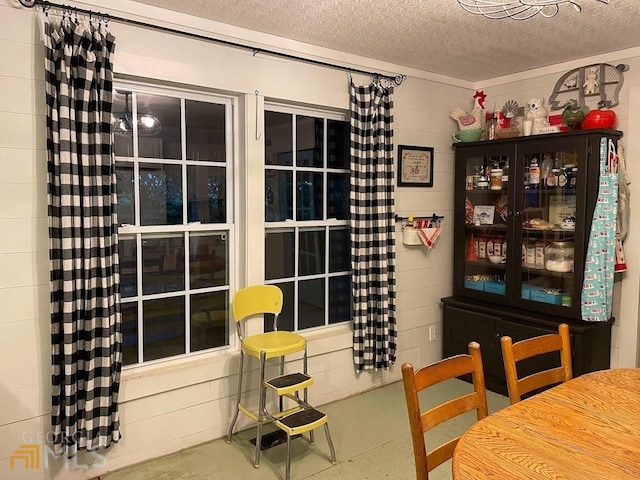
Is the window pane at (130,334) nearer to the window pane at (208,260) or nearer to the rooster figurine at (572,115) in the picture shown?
the window pane at (208,260)

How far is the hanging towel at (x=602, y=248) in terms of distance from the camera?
10.2 feet

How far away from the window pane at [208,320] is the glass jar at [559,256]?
2.26m

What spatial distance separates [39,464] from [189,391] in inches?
30.7

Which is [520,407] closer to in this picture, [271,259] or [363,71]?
[271,259]

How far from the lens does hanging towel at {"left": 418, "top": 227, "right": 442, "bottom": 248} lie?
147 inches

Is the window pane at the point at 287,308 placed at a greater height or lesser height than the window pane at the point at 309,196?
lesser

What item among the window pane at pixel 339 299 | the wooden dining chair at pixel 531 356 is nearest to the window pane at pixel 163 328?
the window pane at pixel 339 299

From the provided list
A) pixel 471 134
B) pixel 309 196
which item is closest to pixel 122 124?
pixel 309 196

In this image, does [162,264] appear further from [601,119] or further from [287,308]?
[601,119]

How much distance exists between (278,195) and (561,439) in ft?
7.18

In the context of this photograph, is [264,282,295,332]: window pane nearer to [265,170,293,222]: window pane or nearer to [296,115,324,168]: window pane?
[265,170,293,222]: window pane

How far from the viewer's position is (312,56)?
314 centimetres

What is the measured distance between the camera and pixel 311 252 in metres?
3.41

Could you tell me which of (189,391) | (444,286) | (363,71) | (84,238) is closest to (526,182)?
(444,286)
